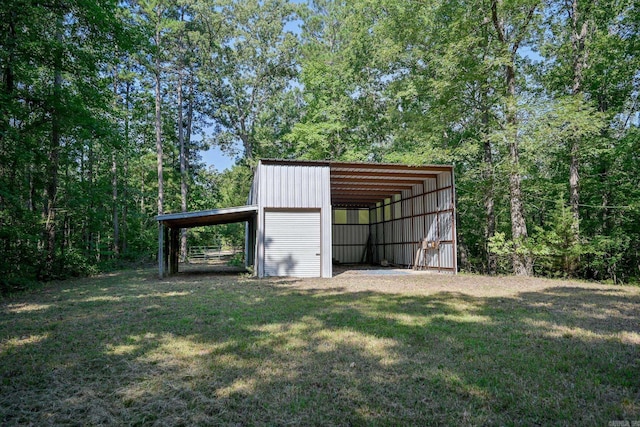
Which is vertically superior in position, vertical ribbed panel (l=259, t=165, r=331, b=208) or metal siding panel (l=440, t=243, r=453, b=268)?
vertical ribbed panel (l=259, t=165, r=331, b=208)

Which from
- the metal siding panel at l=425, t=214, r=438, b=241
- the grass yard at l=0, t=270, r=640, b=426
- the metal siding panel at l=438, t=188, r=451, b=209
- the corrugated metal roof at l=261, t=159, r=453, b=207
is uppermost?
the corrugated metal roof at l=261, t=159, r=453, b=207

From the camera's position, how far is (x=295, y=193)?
43.0ft

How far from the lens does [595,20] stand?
1627 centimetres

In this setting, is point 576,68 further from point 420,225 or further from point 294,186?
point 294,186

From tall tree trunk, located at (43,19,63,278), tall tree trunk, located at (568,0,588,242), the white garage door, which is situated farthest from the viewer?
tall tree trunk, located at (568,0,588,242)

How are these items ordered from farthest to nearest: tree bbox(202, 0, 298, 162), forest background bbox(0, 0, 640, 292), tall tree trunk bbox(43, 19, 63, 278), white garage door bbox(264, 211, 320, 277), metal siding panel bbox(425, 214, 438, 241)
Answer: tree bbox(202, 0, 298, 162) < metal siding panel bbox(425, 214, 438, 241) < white garage door bbox(264, 211, 320, 277) < tall tree trunk bbox(43, 19, 63, 278) < forest background bbox(0, 0, 640, 292)

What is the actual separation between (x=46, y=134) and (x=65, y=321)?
10933mm

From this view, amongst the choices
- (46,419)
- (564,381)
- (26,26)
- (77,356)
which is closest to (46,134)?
(26,26)

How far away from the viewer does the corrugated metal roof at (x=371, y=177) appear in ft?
44.1

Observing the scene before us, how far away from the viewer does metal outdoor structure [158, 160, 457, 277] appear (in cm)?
1302

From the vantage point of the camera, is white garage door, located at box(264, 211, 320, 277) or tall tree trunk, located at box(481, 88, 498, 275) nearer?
white garage door, located at box(264, 211, 320, 277)

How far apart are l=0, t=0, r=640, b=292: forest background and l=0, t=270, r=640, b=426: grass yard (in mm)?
7210

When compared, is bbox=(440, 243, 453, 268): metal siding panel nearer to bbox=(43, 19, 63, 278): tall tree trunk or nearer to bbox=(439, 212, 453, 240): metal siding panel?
bbox=(439, 212, 453, 240): metal siding panel

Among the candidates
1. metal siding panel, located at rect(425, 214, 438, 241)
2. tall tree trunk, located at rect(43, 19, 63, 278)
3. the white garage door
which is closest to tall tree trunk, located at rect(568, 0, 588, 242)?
metal siding panel, located at rect(425, 214, 438, 241)
